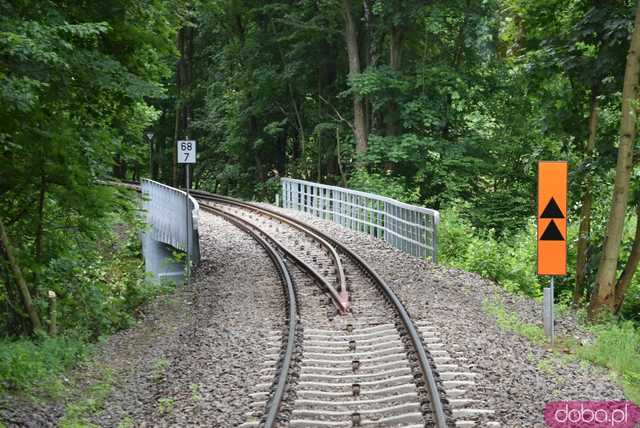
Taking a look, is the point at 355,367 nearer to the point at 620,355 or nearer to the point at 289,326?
the point at 289,326

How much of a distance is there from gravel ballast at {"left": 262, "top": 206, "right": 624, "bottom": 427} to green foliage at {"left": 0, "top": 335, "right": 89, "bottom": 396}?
188 inches

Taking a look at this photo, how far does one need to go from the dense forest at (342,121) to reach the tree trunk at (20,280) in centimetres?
4

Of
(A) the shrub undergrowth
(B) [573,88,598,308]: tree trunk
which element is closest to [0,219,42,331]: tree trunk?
(A) the shrub undergrowth

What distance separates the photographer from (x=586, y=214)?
1554 cm

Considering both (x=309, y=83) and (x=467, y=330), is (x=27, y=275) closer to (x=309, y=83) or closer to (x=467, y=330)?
(x=467, y=330)

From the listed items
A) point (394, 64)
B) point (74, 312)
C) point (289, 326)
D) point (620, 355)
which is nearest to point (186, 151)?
point (74, 312)

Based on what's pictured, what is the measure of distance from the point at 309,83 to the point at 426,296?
2145cm

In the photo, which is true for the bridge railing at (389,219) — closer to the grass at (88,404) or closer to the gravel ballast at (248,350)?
the gravel ballast at (248,350)

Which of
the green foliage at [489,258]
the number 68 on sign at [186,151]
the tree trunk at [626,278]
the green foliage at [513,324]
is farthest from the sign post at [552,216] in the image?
the number 68 on sign at [186,151]

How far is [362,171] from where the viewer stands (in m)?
25.5

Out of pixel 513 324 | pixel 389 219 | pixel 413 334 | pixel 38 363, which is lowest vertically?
pixel 38 363

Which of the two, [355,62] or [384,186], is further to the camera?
[355,62]

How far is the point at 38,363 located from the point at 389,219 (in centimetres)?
1138

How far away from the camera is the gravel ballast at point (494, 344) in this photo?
7848mm
